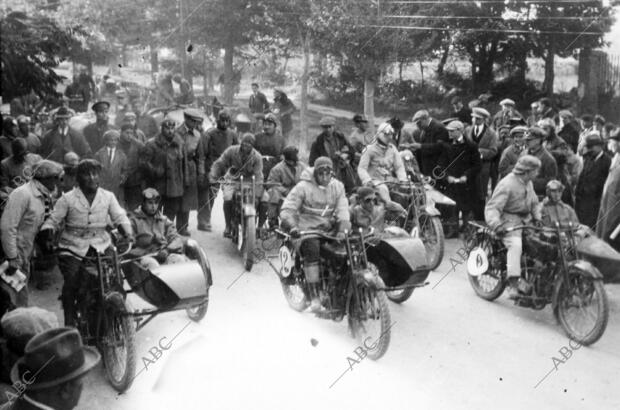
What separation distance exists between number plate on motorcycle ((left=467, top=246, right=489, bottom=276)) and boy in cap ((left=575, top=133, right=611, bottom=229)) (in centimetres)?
255

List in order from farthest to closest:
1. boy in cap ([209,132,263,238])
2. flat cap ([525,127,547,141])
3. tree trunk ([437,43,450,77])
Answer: tree trunk ([437,43,450,77])
boy in cap ([209,132,263,238])
flat cap ([525,127,547,141])

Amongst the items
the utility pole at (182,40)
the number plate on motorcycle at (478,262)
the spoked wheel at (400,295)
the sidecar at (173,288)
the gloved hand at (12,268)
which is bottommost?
the spoked wheel at (400,295)

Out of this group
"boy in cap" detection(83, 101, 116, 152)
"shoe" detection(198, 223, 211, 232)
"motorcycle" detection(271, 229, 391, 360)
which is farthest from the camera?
"shoe" detection(198, 223, 211, 232)

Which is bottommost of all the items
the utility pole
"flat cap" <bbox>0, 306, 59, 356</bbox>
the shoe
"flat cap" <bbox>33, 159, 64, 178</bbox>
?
the shoe

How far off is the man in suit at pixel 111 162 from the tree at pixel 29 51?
14.4 ft

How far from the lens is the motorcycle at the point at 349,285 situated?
6.42 metres

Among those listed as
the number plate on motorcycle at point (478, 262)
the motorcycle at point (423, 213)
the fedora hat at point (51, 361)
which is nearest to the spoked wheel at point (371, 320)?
the number plate on motorcycle at point (478, 262)

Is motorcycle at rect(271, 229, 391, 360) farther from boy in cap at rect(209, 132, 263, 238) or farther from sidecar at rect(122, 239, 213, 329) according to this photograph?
boy in cap at rect(209, 132, 263, 238)

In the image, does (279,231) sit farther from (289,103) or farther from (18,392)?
(289,103)

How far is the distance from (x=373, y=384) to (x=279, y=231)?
2.19 m

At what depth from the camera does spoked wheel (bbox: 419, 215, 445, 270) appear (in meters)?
9.41

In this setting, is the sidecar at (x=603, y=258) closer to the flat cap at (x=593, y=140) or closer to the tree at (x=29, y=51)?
the flat cap at (x=593, y=140)

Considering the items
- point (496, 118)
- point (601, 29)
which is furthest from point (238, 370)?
point (601, 29)

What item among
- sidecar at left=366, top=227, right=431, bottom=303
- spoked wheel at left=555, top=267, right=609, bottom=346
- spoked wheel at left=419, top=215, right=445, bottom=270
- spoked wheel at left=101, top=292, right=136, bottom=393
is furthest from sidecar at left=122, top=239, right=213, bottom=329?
spoked wheel at left=419, top=215, right=445, bottom=270
